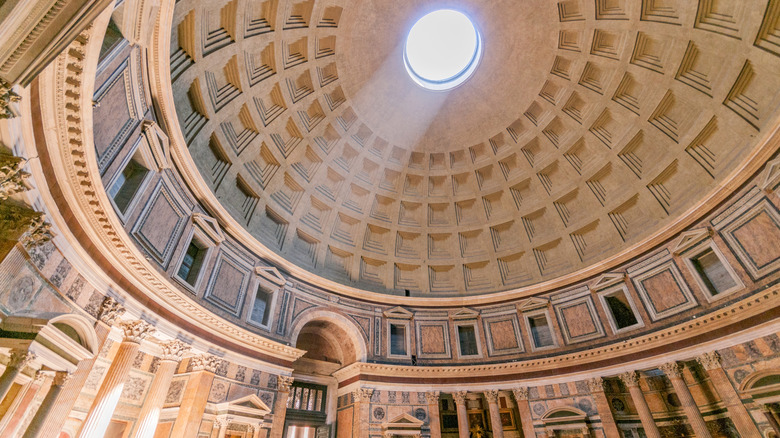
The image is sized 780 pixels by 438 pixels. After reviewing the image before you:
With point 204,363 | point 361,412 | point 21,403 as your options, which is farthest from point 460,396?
point 21,403

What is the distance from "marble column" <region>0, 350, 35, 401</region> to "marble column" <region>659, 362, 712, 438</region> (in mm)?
20613

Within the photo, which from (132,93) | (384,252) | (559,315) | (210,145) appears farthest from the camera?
(384,252)

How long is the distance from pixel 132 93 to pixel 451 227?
18507mm

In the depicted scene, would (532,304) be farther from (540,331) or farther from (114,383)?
(114,383)

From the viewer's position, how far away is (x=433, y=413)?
1830 cm

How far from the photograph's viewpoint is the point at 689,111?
664 inches

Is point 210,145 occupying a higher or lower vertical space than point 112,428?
higher

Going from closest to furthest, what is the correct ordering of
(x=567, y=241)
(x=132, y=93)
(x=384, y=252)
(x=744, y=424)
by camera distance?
(x=132, y=93)
(x=744, y=424)
(x=567, y=241)
(x=384, y=252)

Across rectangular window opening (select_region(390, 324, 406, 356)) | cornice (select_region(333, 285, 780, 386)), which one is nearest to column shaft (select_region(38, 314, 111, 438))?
cornice (select_region(333, 285, 780, 386))

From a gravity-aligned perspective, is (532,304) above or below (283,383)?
above

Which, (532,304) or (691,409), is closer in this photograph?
(691,409)

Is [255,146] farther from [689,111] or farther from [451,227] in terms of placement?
[689,111]

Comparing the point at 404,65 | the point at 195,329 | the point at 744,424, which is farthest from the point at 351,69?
the point at 744,424

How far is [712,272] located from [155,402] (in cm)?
2237
